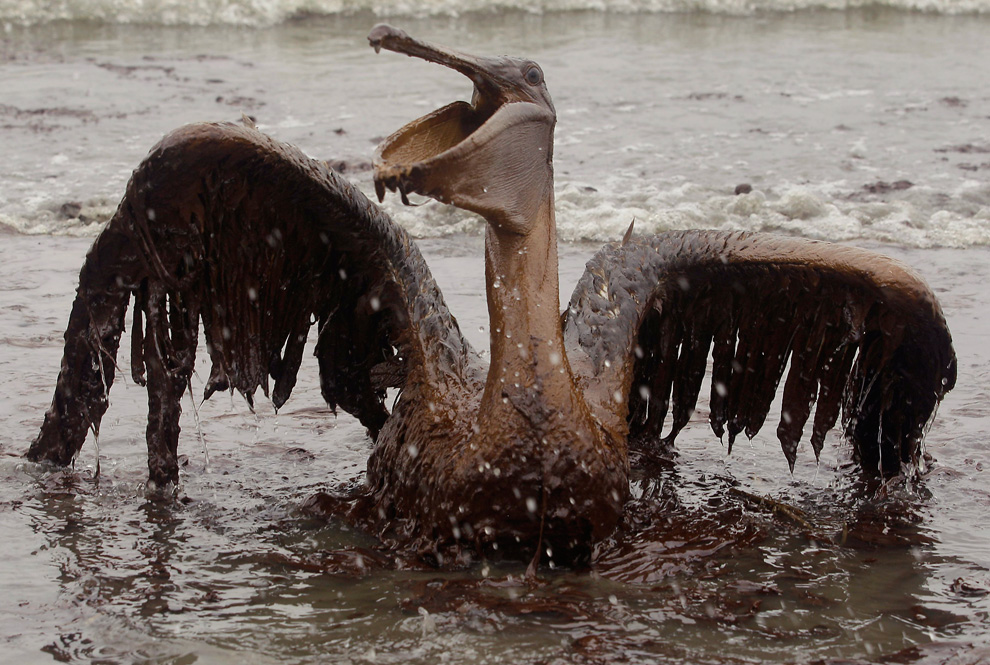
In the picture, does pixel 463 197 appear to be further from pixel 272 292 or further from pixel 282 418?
pixel 282 418

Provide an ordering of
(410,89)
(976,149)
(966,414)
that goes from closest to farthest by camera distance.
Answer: (966,414)
(976,149)
(410,89)

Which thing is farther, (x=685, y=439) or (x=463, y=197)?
(x=685, y=439)

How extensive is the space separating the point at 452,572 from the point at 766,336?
176 cm

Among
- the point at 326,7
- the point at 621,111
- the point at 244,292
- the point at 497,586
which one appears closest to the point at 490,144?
the point at 244,292

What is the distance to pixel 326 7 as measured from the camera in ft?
69.8

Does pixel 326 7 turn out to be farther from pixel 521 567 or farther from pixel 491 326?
pixel 521 567

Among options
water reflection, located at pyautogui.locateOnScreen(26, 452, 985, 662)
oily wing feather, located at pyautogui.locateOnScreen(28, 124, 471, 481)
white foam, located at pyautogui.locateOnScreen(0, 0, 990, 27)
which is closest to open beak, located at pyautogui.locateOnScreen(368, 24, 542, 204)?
oily wing feather, located at pyautogui.locateOnScreen(28, 124, 471, 481)

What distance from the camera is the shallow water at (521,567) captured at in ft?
13.2

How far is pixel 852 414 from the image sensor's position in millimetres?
5391

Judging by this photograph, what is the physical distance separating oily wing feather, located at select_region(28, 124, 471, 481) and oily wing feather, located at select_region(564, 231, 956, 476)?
637mm

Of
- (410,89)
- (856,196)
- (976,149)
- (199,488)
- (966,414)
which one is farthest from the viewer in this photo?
(410,89)

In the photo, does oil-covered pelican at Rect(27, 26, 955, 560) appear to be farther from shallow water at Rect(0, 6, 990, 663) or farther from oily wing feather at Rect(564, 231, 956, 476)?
shallow water at Rect(0, 6, 990, 663)

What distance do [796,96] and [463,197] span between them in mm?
10851

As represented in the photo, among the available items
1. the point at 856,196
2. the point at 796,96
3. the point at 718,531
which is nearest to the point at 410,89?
the point at 796,96
